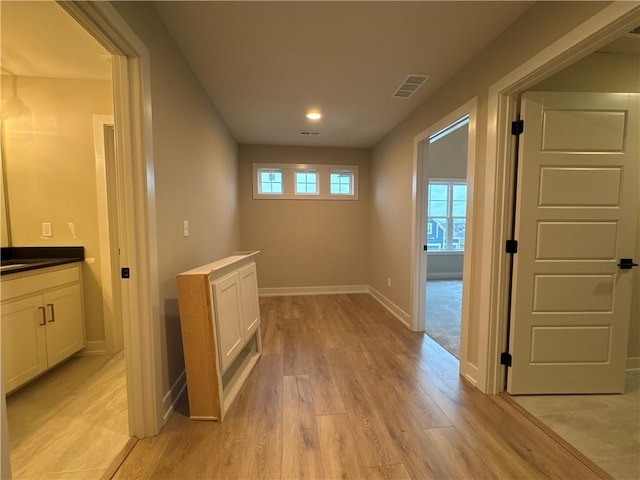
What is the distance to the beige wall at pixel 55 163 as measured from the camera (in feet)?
8.07

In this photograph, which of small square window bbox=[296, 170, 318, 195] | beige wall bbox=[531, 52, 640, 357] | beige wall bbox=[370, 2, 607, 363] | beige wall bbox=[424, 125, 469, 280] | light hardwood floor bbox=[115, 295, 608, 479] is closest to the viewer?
light hardwood floor bbox=[115, 295, 608, 479]

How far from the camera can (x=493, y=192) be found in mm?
2023

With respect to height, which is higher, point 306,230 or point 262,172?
point 262,172

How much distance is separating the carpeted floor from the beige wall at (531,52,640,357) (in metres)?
2.31

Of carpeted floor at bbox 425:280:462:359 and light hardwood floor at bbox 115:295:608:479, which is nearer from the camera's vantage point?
light hardwood floor at bbox 115:295:608:479

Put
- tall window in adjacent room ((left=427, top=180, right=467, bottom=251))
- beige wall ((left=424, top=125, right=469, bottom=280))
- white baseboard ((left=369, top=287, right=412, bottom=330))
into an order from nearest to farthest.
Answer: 1. white baseboard ((left=369, top=287, right=412, bottom=330))
2. beige wall ((left=424, top=125, right=469, bottom=280))
3. tall window in adjacent room ((left=427, top=180, right=467, bottom=251))

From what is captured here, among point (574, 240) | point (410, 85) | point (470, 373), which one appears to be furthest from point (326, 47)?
point (470, 373)

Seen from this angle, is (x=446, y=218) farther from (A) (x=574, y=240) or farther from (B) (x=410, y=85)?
(A) (x=574, y=240)

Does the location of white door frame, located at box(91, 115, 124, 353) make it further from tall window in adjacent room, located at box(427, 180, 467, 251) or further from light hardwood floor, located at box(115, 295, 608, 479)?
tall window in adjacent room, located at box(427, 180, 467, 251)

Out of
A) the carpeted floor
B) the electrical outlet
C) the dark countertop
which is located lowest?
the carpeted floor

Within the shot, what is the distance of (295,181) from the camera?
4.85 m

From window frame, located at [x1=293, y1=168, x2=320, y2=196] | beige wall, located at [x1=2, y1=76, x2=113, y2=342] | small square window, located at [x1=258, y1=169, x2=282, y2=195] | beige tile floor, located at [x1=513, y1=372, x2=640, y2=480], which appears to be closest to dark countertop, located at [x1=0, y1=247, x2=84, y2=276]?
beige wall, located at [x1=2, y1=76, x2=113, y2=342]

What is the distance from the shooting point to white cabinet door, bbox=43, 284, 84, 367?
226cm

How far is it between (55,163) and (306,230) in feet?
10.5
